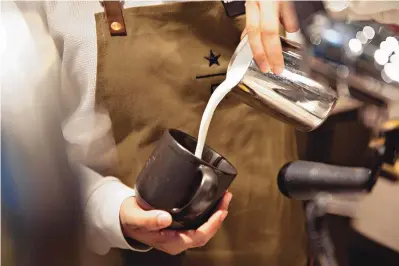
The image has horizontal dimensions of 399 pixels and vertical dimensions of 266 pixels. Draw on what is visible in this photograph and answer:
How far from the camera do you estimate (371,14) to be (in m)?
0.55

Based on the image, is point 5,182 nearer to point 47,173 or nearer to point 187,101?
point 47,173

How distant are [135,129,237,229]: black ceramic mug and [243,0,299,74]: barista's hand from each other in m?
0.10

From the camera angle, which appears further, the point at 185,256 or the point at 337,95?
the point at 185,256

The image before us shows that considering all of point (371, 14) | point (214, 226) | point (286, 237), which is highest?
point (371, 14)

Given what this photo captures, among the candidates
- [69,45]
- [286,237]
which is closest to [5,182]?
[69,45]

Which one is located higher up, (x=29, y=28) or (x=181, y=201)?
(x=29, y=28)

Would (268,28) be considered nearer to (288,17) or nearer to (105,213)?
(288,17)

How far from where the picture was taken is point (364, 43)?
0.47 metres

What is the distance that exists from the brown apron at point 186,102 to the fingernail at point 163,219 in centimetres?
13

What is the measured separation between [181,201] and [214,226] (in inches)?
1.9

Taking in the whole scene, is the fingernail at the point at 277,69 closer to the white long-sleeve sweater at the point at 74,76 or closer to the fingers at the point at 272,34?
the fingers at the point at 272,34

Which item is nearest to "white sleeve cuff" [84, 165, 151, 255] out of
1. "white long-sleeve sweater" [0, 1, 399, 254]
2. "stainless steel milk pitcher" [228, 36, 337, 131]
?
"white long-sleeve sweater" [0, 1, 399, 254]

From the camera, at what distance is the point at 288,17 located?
54cm

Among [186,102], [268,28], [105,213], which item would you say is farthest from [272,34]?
[105,213]
